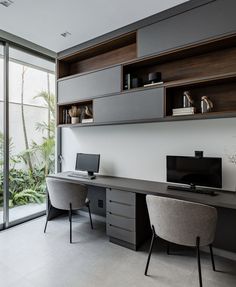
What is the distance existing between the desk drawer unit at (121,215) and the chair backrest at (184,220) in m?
0.52

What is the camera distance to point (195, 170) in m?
2.33

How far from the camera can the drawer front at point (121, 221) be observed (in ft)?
8.02

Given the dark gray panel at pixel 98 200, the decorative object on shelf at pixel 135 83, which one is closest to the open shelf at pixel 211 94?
the decorative object on shelf at pixel 135 83

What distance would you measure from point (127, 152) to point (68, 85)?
57.7 inches

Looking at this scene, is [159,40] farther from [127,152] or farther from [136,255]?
[136,255]

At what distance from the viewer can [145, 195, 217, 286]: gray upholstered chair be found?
173cm

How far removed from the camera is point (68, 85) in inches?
134

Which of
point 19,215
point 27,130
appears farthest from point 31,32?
point 19,215

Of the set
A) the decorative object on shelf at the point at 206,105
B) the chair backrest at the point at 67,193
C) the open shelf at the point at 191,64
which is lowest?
the chair backrest at the point at 67,193

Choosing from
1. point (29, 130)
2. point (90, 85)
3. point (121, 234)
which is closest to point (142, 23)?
point (90, 85)

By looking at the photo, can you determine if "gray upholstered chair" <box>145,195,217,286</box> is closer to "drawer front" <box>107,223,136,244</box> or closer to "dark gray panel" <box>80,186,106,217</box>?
"drawer front" <box>107,223,136,244</box>

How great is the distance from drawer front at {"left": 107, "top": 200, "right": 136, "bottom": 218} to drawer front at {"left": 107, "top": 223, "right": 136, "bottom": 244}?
0.64 feet

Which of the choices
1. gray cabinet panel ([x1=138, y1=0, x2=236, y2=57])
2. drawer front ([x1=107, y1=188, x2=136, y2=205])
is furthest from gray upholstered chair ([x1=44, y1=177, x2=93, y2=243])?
gray cabinet panel ([x1=138, y1=0, x2=236, y2=57])

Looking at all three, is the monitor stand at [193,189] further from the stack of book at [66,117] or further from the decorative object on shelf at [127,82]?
the stack of book at [66,117]
